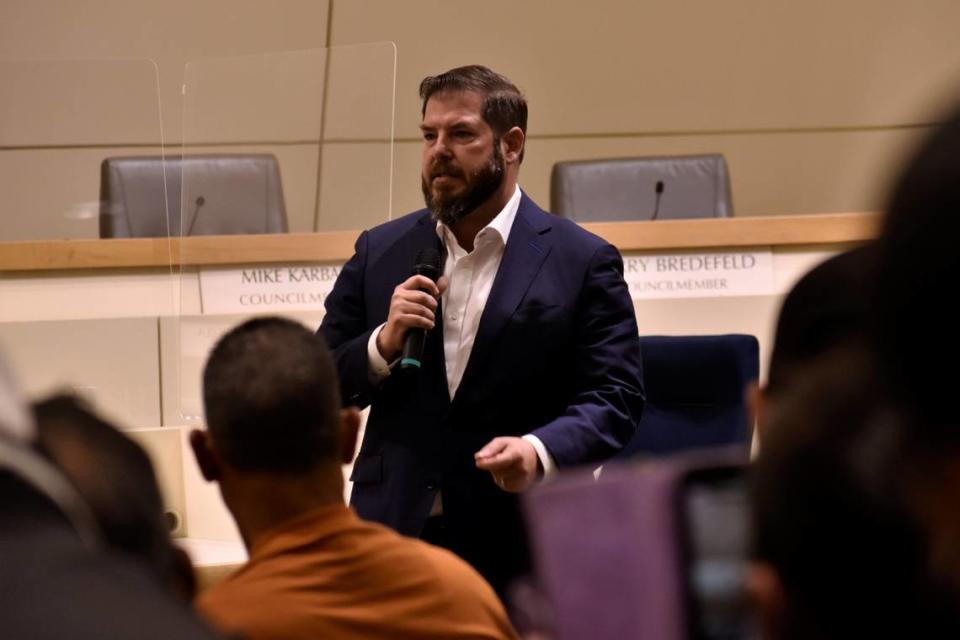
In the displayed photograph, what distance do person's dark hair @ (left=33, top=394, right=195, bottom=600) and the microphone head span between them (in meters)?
1.81

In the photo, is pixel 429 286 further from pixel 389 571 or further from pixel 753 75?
pixel 753 75

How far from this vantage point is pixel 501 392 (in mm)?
2631

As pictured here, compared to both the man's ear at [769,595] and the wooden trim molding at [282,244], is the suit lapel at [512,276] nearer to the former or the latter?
the wooden trim molding at [282,244]

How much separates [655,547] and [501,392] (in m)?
2.05

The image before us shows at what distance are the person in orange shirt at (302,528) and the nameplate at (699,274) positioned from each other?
232 centimetres

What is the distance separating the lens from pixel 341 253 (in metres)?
3.86

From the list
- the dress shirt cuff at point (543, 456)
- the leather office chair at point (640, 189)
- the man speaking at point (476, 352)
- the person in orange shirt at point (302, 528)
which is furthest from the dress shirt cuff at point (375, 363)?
the leather office chair at point (640, 189)

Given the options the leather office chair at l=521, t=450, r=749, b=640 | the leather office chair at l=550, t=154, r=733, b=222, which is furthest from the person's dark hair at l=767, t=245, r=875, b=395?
the leather office chair at l=550, t=154, r=733, b=222

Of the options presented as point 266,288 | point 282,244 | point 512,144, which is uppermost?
point 512,144

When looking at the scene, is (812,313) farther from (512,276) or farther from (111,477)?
(512,276)

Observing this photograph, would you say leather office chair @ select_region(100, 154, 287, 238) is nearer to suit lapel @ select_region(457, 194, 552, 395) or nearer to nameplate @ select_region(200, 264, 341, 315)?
nameplate @ select_region(200, 264, 341, 315)

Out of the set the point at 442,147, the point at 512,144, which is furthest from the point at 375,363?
the point at 512,144

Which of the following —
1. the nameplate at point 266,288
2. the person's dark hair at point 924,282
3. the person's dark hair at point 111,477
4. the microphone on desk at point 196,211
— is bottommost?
the nameplate at point 266,288

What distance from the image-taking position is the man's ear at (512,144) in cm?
286
